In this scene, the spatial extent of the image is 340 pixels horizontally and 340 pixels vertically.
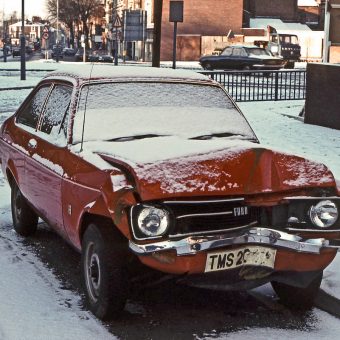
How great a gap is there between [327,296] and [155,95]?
1957mm

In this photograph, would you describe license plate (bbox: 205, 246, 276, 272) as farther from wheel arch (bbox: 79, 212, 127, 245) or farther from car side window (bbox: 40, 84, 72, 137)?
car side window (bbox: 40, 84, 72, 137)

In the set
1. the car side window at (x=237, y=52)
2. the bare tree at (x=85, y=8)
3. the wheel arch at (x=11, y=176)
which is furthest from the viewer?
the bare tree at (x=85, y=8)

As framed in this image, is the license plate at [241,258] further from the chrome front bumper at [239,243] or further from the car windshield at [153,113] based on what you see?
the car windshield at [153,113]

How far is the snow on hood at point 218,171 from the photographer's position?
4.34 metres

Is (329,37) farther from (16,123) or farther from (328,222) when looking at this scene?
(328,222)

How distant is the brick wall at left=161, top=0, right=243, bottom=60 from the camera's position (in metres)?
65.1

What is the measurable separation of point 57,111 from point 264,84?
60.6 ft

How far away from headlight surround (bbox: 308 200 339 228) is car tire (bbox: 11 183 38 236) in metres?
3.00

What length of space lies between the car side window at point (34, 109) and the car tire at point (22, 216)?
62cm

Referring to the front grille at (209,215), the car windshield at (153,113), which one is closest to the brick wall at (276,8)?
the car windshield at (153,113)

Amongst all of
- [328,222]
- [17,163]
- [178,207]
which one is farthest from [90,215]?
[17,163]

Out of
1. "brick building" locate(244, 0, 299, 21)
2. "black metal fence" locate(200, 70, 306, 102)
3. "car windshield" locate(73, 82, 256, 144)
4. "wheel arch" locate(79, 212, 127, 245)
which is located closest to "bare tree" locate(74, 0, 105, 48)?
"brick building" locate(244, 0, 299, 21)

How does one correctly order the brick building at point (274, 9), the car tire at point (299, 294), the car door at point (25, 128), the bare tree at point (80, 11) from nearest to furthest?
1. the car tire at point (299, 294)
2. the car door at point (25, 128)
3. the brick building at point (274, 9)
4. the bare tree at point (80, 11)

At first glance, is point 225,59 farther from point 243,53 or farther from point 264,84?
point 264,84
